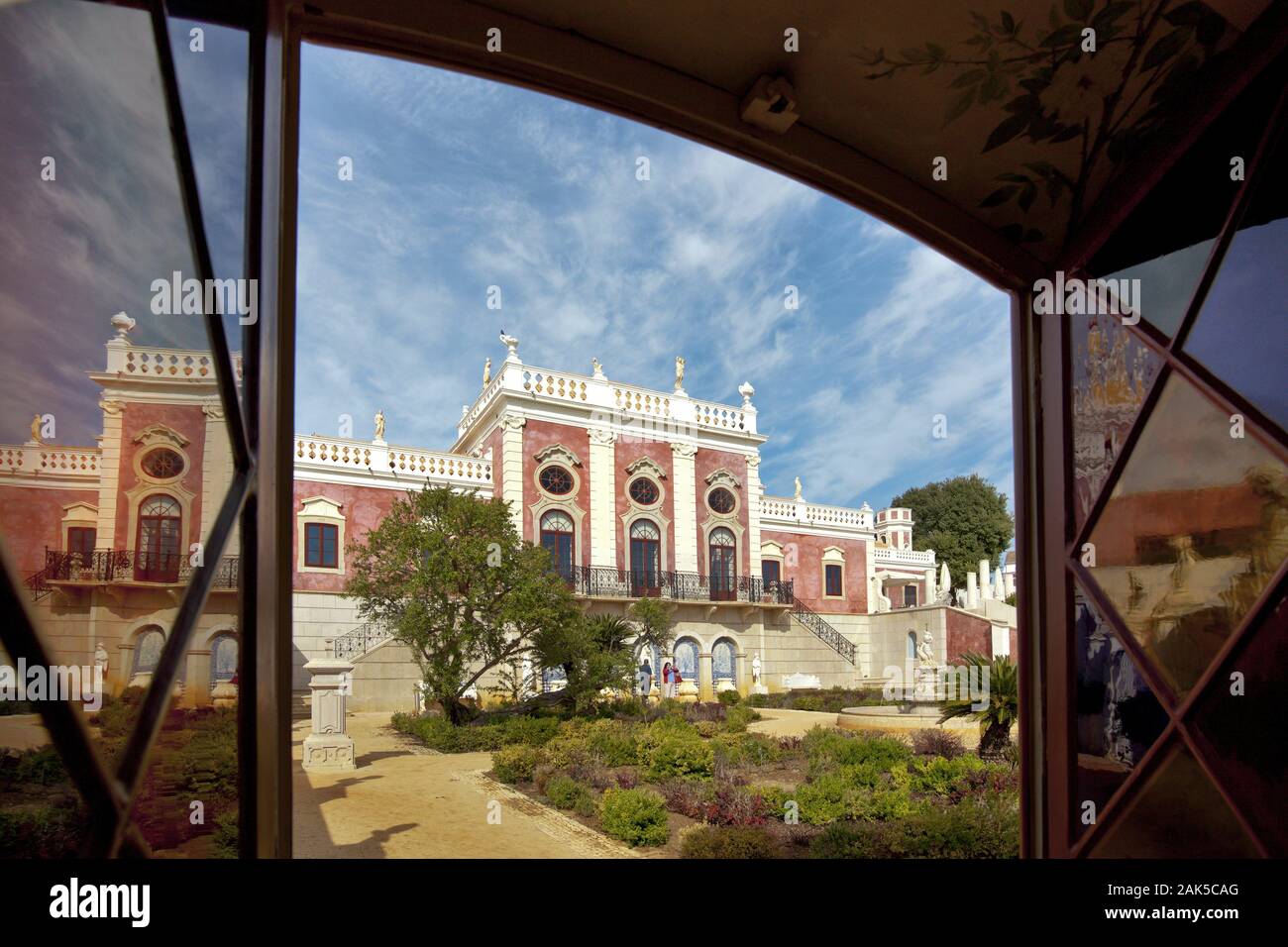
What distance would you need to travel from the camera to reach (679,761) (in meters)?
9.09

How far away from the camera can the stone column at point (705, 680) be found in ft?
62.0

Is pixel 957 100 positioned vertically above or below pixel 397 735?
above

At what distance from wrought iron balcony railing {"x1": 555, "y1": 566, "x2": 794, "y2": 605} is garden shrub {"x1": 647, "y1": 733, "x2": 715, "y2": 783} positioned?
7685mm

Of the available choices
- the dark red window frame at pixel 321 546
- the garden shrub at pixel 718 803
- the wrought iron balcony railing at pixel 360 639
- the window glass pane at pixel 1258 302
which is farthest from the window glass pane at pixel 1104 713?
the dark red window frame at pixel 321 546

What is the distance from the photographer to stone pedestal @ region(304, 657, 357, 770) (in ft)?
30.5

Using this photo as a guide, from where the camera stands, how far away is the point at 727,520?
20.7m

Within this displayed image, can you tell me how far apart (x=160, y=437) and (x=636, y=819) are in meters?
6.89

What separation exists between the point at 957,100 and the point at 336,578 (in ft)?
54.0

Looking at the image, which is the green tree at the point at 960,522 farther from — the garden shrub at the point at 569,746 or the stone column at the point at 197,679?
the stone column at the point at 197,679

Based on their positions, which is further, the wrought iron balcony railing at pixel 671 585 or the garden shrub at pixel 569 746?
the wrought iron balcony railing at pixel 671 585

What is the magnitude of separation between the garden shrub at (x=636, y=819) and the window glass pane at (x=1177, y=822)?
209 inches

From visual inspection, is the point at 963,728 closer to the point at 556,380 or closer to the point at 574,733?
the point at 574,733

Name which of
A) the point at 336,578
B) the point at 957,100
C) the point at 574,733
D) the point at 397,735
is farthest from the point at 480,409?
the point at 957,100

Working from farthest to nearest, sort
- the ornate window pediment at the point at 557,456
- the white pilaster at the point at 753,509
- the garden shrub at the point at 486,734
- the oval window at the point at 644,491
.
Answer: the white pilaster at the point at 753,509
the oval window at the point at 644,491
the ornate window pediment at the point at 557,456
the garden shrub at the point at 486,734
